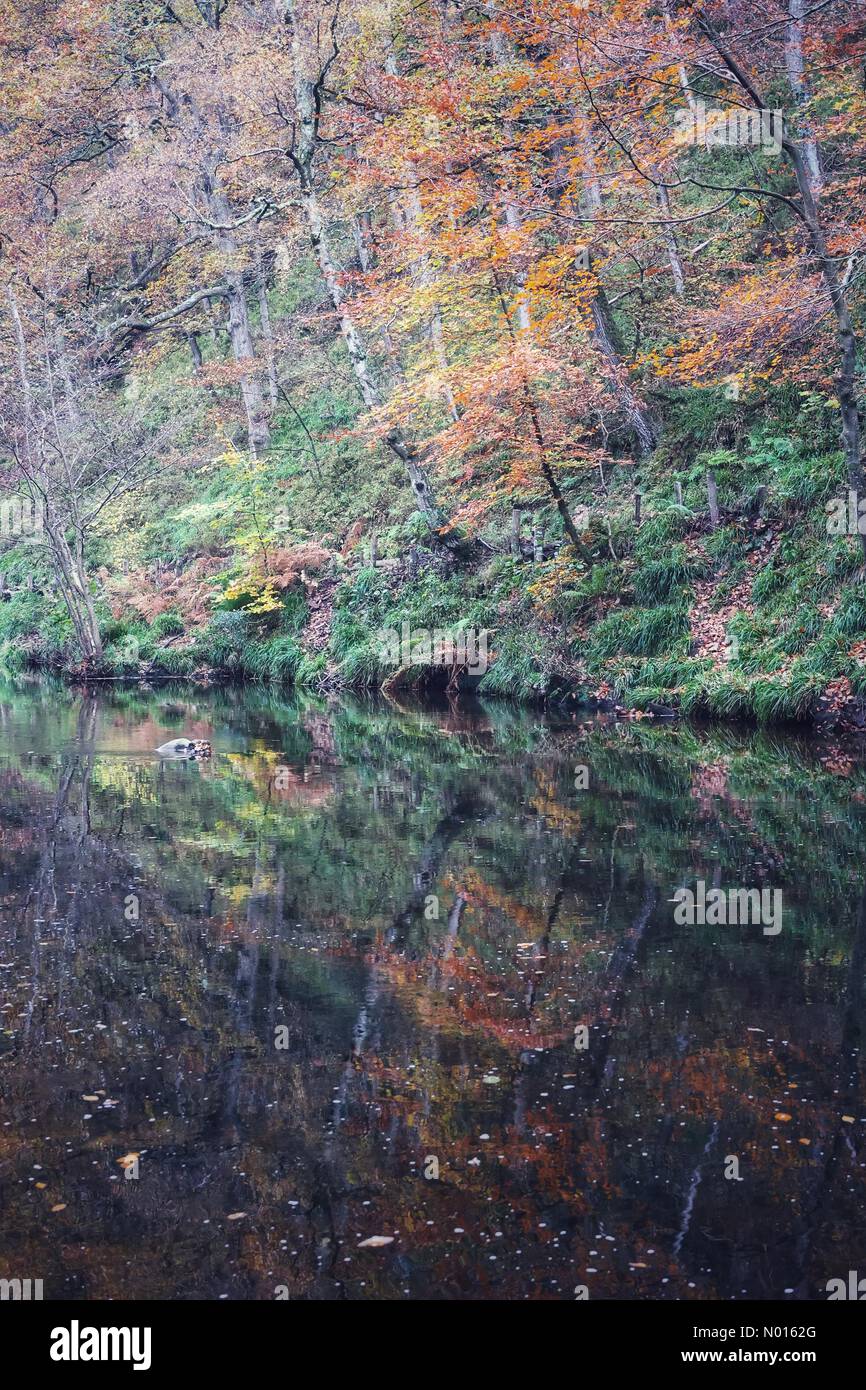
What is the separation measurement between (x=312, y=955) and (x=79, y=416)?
2118 centimetres

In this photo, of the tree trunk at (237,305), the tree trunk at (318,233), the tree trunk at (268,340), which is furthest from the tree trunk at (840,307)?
the tree trunk at (268,340)

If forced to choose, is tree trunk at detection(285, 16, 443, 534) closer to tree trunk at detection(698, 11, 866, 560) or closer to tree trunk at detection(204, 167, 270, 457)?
tree trunk at detection(204, 167, 270, 457)

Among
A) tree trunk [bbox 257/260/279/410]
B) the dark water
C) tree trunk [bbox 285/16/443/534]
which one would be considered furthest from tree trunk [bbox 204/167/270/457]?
the dark water

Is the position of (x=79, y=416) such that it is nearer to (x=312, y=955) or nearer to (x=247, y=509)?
(x=247, y=509)

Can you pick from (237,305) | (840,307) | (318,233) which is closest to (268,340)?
(237,305)

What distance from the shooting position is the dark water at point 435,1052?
3797mm

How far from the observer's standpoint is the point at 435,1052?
5.21 meters

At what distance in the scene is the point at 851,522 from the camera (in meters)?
14.4

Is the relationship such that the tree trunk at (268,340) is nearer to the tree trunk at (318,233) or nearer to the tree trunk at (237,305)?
the tree trunk at (237,305)

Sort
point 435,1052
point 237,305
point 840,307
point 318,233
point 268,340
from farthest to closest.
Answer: point 268,340 < point 237,305 < point 318,233 < point 840,307 < point 435,1052

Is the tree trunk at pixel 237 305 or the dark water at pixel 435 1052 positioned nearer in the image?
the dark water at pixel 435 1052

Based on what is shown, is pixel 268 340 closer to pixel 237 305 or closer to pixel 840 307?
pixel 237 305

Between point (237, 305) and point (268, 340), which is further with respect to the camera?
point (268, 340)
